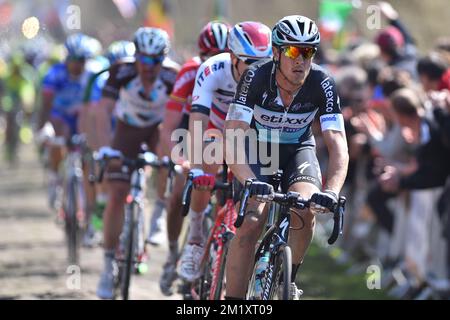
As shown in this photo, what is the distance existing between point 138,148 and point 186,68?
5.82 ft

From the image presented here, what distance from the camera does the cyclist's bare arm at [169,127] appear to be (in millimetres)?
8539

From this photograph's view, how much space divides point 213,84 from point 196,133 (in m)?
0.38

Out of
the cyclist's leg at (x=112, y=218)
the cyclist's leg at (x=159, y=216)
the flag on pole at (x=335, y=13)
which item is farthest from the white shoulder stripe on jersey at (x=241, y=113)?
the flag on pole at (x=335, y=13)

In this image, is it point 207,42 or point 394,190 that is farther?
point 394,190

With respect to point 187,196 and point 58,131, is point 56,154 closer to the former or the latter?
point 58,131

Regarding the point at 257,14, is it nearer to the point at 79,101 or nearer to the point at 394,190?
the point at 79,101

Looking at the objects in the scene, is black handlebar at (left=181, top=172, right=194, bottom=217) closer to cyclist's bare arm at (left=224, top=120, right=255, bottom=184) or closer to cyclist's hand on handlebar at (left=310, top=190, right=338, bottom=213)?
cyclist's bare arm at (left=224, top=120, right=255, bottom=184)

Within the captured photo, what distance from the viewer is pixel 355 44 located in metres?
16.7

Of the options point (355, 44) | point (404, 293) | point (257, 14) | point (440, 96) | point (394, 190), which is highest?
point (257, 14)

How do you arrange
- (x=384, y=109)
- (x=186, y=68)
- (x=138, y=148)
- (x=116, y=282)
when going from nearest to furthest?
(x=186, y=68), (x=116, y=282), (x=138, y=148), (x=384, y=109)

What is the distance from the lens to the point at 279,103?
21.5 feet

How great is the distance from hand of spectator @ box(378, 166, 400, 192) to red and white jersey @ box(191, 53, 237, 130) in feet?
9.05

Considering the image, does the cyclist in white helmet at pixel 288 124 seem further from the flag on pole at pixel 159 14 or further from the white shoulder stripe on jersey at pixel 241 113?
the flag on pole at pixel 159 14
